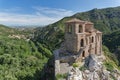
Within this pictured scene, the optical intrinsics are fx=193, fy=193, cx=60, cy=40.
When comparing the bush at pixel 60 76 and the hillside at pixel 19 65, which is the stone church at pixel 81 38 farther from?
the hillside at pixel 19 65

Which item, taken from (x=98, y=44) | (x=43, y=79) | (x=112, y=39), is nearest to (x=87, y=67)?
(x=98, y=44)

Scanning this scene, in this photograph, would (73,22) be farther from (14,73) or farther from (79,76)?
(14,73)

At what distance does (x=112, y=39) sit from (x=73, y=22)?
8641cm

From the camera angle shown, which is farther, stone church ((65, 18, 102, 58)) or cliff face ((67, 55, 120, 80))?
stone church ((65, 18, 102, 58))

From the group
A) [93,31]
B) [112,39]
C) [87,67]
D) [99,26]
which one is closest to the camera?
[87,67]

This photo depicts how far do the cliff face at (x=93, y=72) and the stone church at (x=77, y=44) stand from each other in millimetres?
2770

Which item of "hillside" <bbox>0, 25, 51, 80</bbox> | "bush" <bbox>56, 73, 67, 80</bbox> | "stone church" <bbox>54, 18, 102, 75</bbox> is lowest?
"hillside" <bbox>0, 25, 51, 80</bbox>

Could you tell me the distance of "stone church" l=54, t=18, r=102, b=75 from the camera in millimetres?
34750

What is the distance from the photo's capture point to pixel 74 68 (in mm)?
30766

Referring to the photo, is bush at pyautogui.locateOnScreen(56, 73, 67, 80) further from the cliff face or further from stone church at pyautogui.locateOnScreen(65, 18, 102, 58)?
stone church at pyautogui.locateOnScreen(65, 18, 102, 58)

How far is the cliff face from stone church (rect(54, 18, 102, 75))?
277 cm

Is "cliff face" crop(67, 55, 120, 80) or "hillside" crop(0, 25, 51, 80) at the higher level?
"cliff face" crop(67, 55, 120, 80)

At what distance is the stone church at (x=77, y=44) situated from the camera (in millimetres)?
34750

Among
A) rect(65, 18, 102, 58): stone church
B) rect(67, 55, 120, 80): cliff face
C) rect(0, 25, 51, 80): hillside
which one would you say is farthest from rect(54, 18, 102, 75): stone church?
rect(0, 25, 51, 80): hillside
